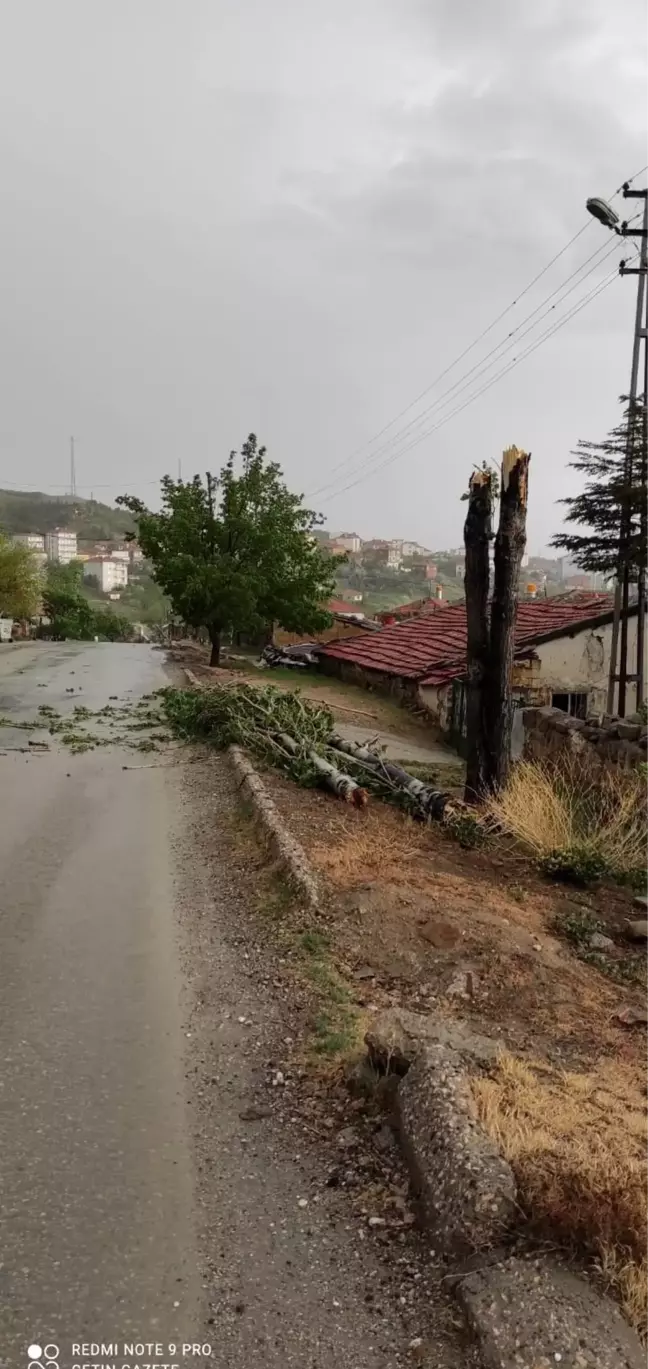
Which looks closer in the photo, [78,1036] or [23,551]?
[78,1036]

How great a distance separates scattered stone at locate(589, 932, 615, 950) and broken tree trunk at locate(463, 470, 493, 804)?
340 centimetres

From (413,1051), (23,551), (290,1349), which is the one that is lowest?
(290,1349)

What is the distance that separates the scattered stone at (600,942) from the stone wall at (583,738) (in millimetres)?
3719

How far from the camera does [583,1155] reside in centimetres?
313

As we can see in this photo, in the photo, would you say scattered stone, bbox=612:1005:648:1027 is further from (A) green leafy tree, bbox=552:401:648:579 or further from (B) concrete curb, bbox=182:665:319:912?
(A) green leafy tree, bbox=552:401:648:579

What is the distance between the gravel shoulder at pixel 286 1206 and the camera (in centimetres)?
264

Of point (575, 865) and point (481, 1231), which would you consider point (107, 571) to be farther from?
point (481, 1231)

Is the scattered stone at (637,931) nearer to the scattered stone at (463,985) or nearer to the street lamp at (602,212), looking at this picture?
the scattered stone at (463,985)

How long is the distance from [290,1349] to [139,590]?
126m

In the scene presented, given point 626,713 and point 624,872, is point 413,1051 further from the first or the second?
point 626,713

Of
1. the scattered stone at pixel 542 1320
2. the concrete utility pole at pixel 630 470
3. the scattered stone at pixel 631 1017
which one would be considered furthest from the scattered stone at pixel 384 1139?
the concrete utility pole at pixel 630 470

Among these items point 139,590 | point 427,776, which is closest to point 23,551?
point 427,776

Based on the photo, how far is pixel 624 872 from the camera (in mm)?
7828
